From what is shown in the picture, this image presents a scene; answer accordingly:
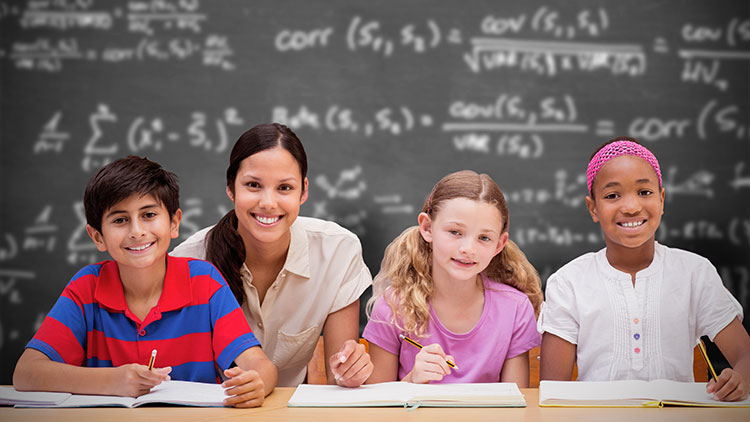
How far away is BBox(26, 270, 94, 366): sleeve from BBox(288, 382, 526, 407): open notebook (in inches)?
21.6

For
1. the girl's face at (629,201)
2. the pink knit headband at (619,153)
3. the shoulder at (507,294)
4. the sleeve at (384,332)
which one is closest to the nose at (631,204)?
the girl's face at (629,201)

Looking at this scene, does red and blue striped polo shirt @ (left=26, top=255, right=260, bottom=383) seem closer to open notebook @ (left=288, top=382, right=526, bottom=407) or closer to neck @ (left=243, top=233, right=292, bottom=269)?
open notebook @ (left=288, top=382, right=526, bottom=407)

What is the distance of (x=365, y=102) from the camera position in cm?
310

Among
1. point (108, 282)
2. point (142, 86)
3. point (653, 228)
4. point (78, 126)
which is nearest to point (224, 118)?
point (142, 86)

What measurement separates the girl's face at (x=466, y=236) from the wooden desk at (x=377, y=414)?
0.48m

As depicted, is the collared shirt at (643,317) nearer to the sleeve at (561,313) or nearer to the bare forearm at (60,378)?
the sleeve at (561,313)

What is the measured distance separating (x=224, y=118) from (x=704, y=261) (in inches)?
85.4

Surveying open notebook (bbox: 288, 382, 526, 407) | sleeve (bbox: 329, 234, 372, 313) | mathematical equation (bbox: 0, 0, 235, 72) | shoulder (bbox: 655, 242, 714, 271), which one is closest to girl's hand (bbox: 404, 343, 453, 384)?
open notebook (bbox: 288, 382, 526, 407)

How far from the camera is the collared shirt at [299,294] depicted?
6.58ft

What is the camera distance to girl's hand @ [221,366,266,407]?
4.50 ft

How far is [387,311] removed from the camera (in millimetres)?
1847

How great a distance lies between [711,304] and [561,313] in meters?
0.37

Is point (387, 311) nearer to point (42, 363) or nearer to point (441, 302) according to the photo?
point (441, 302)

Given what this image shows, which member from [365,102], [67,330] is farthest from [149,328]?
[365,102]
